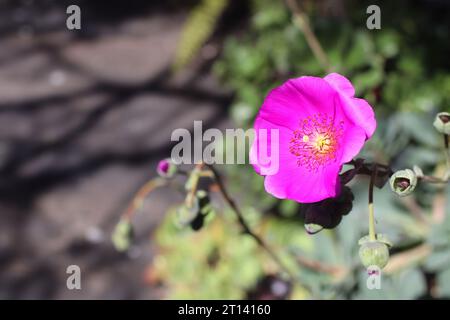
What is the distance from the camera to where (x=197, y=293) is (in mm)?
2475

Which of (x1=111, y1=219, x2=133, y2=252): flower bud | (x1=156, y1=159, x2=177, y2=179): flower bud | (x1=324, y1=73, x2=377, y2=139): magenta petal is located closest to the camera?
(x1=324, y1=73, x2=377, y2=139): magenta petal

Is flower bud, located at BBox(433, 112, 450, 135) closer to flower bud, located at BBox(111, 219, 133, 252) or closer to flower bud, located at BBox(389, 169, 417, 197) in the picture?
flower bud, located at BBox(389, 169, 417, 197)

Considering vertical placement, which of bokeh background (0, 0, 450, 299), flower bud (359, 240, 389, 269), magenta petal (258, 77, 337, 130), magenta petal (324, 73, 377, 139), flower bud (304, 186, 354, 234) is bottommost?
flower bud (359, 240, 389, 269)

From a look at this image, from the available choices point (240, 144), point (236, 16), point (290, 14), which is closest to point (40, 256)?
point (240, 144)

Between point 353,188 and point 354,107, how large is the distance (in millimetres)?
1061

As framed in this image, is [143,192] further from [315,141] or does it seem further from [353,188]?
[353,188]

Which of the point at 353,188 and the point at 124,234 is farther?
the point at 353,188

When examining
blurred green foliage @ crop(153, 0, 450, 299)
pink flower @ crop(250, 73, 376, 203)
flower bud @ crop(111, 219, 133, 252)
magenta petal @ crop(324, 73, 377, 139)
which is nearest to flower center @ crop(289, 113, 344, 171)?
pink flower @ crop(250, 73, 376, 203)

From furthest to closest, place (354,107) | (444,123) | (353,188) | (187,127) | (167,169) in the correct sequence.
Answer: (187,127) → (353,188) → (167,169) → (444,123) → (354,107)

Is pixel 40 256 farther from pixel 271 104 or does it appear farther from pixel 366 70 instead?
pixel 271 104

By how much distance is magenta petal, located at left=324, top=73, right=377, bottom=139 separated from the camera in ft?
2.98

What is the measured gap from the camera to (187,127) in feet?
11.7

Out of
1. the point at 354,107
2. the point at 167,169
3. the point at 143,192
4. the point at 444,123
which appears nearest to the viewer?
the point at 354,107

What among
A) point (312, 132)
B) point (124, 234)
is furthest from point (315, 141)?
point (124, 234)
